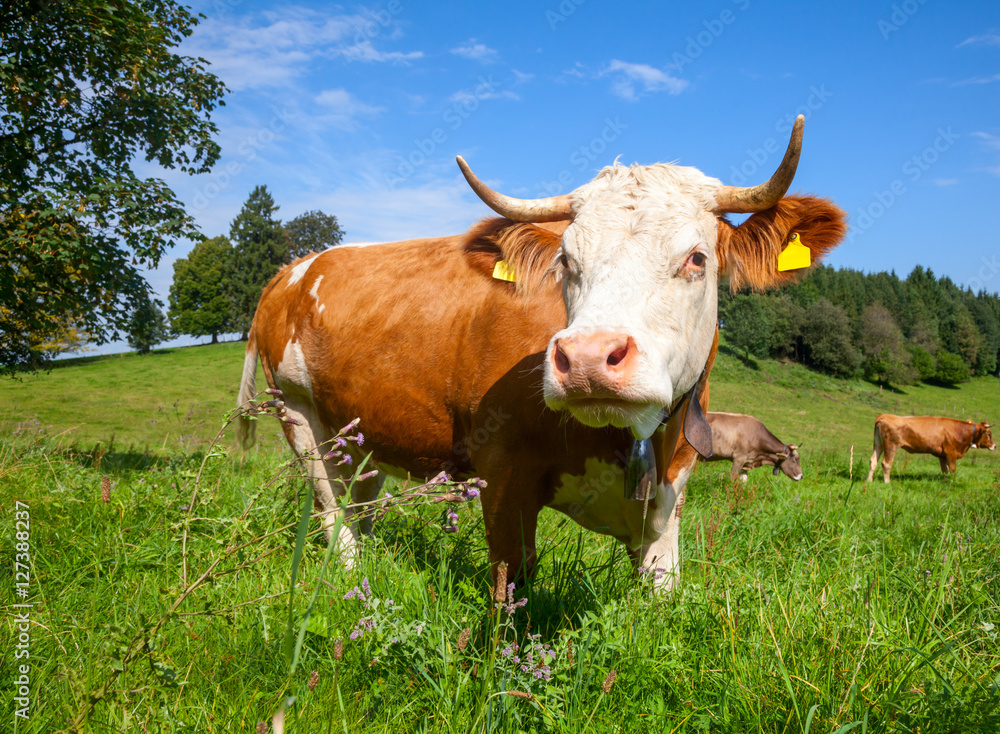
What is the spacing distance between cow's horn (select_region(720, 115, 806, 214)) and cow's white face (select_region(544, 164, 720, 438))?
6cm

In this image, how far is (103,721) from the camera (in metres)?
1.63

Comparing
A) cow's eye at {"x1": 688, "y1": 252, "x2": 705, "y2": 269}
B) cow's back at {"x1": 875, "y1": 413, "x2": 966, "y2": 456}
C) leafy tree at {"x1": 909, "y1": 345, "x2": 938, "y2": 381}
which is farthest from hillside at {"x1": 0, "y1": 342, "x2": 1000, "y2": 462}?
leafy tree at {"x1": 909, "y1": 345, "x2": 938, "y2": 381}

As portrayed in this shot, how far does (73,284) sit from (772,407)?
3252cm

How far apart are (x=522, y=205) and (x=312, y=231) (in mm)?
60627

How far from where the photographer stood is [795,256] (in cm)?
265

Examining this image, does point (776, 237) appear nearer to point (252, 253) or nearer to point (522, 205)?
point (522, 205)

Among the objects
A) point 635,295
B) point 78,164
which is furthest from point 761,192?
point 78,164

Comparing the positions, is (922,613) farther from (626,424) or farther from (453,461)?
(453,461)

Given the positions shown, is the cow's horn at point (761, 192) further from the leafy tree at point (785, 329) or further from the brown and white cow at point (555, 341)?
the leafy tree at point (785, 329)

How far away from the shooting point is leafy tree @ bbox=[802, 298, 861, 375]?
55.4m

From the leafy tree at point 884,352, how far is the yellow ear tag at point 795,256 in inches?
2601

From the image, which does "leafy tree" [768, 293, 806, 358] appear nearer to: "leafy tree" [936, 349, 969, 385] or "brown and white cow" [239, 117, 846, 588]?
"leafy tree" [936, 349, 969, 385]

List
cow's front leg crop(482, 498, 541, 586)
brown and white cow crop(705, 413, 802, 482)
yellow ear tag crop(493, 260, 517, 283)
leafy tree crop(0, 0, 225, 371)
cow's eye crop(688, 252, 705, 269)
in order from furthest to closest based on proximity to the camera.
Result: brown and white cow crop(705, 413, 802, 482), leafy tree crop(0, 0, 225, 371), yellow ear tag crop(493, 260, 517, 283), cow's front leg crop(482, 498, 541, 586), cow's eye crop(688, 252, 705, 269)

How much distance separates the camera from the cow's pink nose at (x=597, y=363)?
69.9 inches
